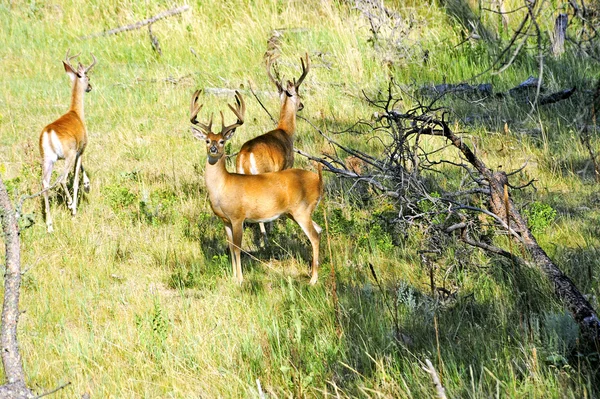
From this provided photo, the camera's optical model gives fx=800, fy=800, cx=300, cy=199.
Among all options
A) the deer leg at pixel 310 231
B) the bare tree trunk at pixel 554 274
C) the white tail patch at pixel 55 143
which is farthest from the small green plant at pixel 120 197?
the bare tree trunk at pixel 554 274

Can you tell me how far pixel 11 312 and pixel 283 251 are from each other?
3447mm

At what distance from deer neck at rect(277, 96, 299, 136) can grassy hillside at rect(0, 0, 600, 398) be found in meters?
0.45

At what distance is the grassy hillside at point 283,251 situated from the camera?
4113mm

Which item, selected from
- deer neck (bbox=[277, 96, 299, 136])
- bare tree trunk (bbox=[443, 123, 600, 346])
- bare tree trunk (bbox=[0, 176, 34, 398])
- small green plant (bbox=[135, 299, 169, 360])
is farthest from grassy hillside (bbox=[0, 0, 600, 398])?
bare tree trunk (bbox=[0, 176, 34, 398])

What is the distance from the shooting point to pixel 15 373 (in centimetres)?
346

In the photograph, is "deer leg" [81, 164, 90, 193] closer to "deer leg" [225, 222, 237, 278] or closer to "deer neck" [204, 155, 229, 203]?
"deer leg" [225, 222, 237, 278]

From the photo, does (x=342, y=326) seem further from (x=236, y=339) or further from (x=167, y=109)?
(x=167, y=109)

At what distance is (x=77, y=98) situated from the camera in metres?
8.62

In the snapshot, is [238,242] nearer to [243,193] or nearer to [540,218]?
[243,193]

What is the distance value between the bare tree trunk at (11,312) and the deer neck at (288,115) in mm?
4924

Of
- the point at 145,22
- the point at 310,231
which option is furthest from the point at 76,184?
the point at 145,22

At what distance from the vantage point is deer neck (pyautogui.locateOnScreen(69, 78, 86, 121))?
8.57 meters

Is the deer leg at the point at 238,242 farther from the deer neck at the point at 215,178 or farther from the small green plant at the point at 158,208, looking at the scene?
the small green plant at the point at 158,208

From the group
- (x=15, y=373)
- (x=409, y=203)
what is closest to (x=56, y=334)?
(x=15, y=373)
